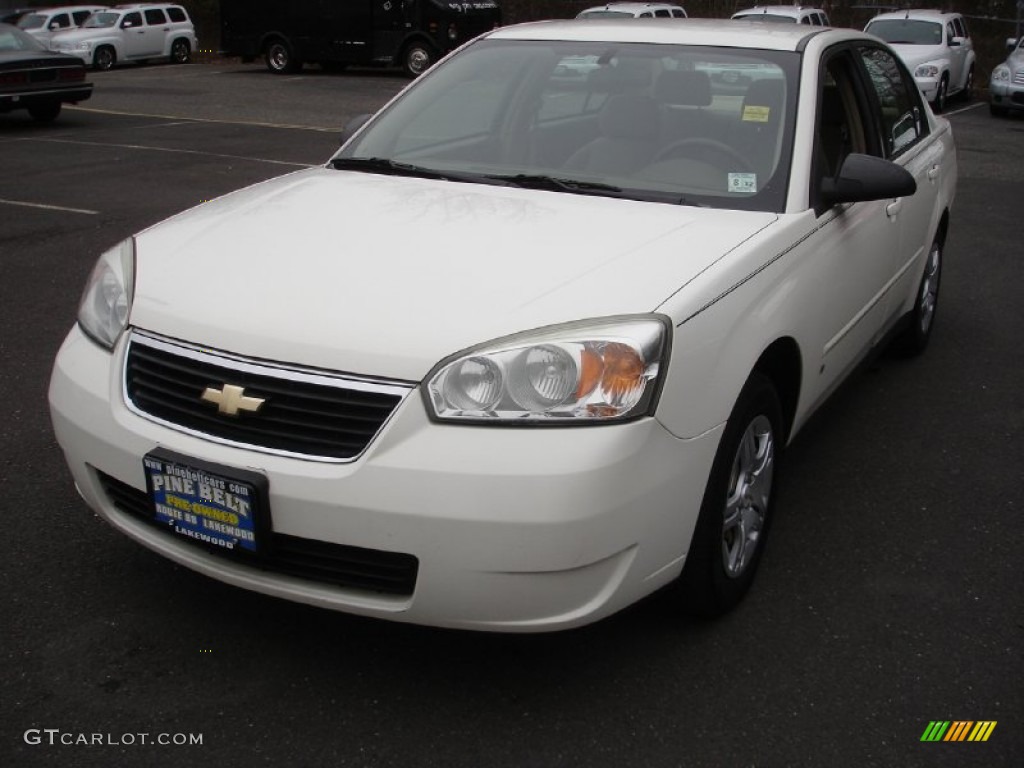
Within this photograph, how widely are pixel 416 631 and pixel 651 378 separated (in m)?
1.05

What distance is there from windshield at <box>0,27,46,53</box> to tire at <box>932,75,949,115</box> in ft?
46.0

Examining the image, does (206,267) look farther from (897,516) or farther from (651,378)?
(897,516)

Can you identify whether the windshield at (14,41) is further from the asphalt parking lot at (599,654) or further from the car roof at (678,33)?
the car roof at (678,33)

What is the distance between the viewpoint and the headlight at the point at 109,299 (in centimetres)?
310

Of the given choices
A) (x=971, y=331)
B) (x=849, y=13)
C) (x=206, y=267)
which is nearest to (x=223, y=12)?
(x=849, y=13)

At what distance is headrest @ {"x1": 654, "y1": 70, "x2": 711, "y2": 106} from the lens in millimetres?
3984

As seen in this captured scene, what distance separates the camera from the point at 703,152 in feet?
12.5

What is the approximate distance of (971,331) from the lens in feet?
20.8

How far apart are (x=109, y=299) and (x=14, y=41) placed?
1432 centimetres

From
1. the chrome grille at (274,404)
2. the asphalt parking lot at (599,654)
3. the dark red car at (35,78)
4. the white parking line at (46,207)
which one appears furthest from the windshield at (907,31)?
the chrome grille at (274,404)

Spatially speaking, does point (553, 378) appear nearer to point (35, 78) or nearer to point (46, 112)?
point (35, 78)

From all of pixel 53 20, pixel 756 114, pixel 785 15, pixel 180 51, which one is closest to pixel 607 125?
pixel 756 114

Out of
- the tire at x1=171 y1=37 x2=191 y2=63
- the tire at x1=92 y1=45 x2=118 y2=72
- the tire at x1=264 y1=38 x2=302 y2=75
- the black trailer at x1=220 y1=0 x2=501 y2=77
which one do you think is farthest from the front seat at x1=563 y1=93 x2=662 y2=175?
the tire at x1=171 y1=37 x2=191 y2=63

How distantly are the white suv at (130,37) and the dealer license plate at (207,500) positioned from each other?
2919cm
